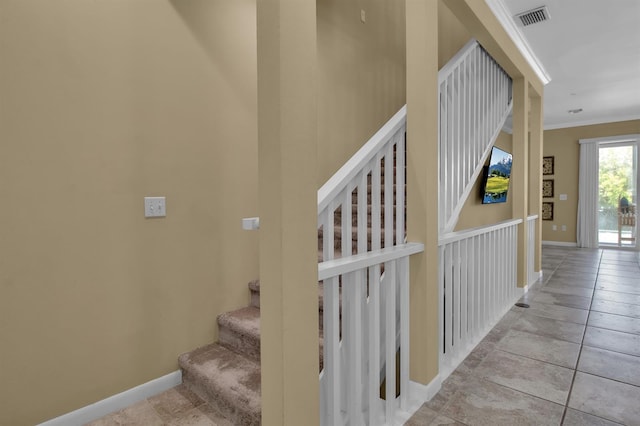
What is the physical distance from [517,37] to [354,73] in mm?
1623

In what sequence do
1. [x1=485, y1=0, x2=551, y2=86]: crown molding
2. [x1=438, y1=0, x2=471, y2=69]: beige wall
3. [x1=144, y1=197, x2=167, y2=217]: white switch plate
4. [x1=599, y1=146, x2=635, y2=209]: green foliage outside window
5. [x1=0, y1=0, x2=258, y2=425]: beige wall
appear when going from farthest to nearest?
1. [x1=599, y1=146, x2=635, y2=209]: green foliage outside window
2. [x1=438, y1=0, x2=471, y2=69]: beige wall
3. [x1=485, y1=0, x2=551, y2=86]: crown molding
4. [x1=144, y1=197, x2=167, y2=217]: white switch plate
5. [x1=0, y1=0, x2=258, y2=425]: beige wall

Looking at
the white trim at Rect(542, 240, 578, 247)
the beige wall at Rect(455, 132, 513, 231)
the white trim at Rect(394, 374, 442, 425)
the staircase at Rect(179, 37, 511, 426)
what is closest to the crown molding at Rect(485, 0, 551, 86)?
the staircase at Rect(179, 37, 511, 426)

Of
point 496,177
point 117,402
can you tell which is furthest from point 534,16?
point 117,402

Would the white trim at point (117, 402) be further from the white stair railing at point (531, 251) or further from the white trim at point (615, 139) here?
the white trim at point (615, 139)

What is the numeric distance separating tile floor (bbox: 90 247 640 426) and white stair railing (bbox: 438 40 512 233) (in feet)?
3.29

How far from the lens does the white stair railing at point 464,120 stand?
2.44m

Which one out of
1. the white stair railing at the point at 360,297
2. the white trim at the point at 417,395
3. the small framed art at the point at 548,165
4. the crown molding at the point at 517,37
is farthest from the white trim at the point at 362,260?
the small framed art at the point at 548,165

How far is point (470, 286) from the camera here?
2.69m

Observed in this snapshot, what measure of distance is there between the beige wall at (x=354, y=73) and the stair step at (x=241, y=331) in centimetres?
159

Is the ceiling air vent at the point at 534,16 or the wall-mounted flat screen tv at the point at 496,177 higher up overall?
the ceiling air vent at the point at 534,16

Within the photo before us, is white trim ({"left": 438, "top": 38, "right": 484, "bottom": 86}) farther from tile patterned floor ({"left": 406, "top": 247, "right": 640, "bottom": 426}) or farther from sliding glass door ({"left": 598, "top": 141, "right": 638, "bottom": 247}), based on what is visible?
sliding glass door ({"left": 598, "top": 141, "right": 638, "bottom": 247})

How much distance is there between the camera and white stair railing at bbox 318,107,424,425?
1.45 meters

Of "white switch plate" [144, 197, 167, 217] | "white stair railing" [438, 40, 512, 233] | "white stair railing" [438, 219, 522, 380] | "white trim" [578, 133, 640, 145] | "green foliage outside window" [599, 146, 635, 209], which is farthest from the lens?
"green foliage outside window" [599, 146, 635, 209]

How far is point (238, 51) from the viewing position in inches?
97.6
